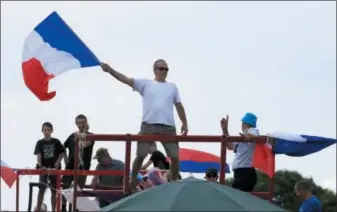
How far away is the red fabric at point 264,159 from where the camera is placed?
1288 centimetres

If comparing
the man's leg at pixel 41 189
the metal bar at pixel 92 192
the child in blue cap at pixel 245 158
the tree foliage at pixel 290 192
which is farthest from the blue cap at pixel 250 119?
the tree foliage at pixel 290 192

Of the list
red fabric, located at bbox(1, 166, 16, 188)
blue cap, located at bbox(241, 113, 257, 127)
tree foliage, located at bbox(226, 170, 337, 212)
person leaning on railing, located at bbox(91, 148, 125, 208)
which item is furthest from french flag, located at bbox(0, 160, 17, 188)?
tree foliage, located at bbox(226, 170, 337, 212)

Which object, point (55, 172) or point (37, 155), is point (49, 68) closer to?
point (55, 172)

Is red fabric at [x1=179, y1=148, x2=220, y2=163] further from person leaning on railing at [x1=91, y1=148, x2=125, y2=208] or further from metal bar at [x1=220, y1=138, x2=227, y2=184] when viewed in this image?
metal bar at [x1=220, y1=138, x2=227, y2=184]

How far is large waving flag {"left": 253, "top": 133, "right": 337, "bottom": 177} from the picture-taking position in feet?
42.1

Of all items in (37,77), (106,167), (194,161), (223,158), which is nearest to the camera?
(223,158)

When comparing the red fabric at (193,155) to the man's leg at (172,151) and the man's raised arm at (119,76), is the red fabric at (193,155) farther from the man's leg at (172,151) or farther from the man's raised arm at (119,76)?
the man's raised arm at (119,76)

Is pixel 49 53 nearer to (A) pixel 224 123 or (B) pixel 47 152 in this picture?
(A) pixel 224 123

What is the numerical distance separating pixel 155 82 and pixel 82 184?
7.03 ft

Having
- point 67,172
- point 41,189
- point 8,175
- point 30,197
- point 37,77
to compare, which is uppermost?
point 37,77

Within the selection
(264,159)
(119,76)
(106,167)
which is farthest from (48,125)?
(264,159)

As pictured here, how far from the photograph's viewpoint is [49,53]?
46.3 ft

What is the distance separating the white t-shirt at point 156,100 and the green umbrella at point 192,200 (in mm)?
2806

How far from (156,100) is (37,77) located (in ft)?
5.49
